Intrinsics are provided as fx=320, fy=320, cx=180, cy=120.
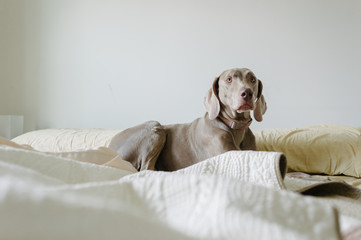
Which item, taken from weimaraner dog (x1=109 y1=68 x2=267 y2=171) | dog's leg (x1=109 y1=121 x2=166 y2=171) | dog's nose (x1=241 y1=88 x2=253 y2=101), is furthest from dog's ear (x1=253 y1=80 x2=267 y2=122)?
dog's leg (x1=109 y1=121 x2=166 y2=171)

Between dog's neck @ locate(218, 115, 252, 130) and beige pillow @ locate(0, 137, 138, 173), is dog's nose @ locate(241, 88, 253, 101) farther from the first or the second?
beige pillow @ locate(0, 137, 138, 173)

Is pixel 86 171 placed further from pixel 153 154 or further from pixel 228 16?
pixel 228 16

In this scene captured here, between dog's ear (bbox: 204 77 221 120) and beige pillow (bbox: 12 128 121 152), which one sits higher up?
dog's ear (bbox: 204 77 221 120)

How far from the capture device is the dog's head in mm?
1814

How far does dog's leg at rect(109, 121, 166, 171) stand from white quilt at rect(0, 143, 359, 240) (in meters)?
1.75

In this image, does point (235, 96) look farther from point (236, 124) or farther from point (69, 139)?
point (69, 139)

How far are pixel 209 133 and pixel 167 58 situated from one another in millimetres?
1379

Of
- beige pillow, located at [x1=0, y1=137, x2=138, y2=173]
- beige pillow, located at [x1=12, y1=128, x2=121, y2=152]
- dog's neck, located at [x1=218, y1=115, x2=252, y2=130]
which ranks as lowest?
beige pillow, located at [x1=12, y1=128, x2=121, y2=152]

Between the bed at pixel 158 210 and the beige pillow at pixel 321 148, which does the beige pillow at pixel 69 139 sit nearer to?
the beige pillow at pixel 321 148

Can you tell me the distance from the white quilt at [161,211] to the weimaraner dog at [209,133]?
4.71 ft

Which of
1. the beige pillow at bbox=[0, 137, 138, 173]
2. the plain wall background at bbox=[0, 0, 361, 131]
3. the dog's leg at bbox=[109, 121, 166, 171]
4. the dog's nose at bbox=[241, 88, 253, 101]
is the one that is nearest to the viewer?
the beige pillow at bbox=[0, 137, 138, 173]

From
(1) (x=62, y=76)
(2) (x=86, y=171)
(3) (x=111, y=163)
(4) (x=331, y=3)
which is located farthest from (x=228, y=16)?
(2) (x=86, y=171)

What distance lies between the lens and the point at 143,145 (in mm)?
2203

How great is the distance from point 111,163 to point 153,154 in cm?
129
